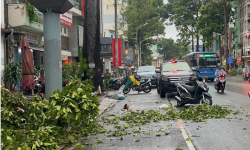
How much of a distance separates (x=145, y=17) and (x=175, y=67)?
5221 cm

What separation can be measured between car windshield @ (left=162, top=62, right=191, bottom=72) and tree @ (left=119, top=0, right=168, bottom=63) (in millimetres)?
50472

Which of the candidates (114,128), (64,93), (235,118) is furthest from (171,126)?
(64,93)

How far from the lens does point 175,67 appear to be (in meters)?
20.6

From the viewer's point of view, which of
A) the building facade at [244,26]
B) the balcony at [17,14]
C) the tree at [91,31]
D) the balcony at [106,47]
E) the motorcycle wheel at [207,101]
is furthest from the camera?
the balcony at [106,47]

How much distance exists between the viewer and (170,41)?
411 ft

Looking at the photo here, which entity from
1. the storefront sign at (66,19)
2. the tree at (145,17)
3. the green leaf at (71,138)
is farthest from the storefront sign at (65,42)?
the tree at (145,17)

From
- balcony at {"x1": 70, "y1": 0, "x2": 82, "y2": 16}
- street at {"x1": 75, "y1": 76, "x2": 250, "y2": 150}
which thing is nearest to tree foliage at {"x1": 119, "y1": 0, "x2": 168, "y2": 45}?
balcony at {"x1": 70, "y1": 0, "x2": 82, "y2": 16}

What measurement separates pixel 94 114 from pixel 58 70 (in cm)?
358

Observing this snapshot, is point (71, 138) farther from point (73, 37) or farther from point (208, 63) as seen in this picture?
point (73, 37)

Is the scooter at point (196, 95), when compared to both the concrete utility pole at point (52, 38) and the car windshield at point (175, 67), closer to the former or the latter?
the concrete utility pole at point (52, 38)

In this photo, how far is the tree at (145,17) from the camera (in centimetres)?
7138

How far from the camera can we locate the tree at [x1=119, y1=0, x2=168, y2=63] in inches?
2810

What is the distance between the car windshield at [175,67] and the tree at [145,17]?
50472 millimetres

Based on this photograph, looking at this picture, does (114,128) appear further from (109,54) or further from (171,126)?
→ (109,54)
